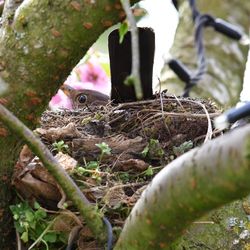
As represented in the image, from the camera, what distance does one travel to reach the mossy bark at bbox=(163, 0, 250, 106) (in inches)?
163

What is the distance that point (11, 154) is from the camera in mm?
2373

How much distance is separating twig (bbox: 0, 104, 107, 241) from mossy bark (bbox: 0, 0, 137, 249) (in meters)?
0.33

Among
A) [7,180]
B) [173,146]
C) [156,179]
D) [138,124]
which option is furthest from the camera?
[138,124]

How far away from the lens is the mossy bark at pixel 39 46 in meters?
2.25

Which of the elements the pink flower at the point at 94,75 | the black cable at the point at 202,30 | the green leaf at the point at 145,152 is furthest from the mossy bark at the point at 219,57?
the black cable at the point at 202,30

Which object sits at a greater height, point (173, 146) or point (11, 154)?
point (11, 154)

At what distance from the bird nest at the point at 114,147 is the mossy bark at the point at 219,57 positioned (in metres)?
0.83

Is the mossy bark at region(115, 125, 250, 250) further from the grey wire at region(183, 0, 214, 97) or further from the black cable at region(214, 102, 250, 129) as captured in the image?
the grey wire at region(183, 0, 214, 97)

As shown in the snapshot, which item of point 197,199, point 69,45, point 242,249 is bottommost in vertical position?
point 242,249

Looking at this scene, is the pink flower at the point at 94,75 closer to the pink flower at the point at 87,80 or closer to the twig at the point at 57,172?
the pink flower at the point at 87,80

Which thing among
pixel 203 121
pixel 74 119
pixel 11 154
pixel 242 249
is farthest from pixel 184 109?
pixel 11 154

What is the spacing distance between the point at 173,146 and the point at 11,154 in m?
0.76

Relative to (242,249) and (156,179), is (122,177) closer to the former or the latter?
(242,249)

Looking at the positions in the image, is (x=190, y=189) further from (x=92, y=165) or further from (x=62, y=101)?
(x=62, y=101)
